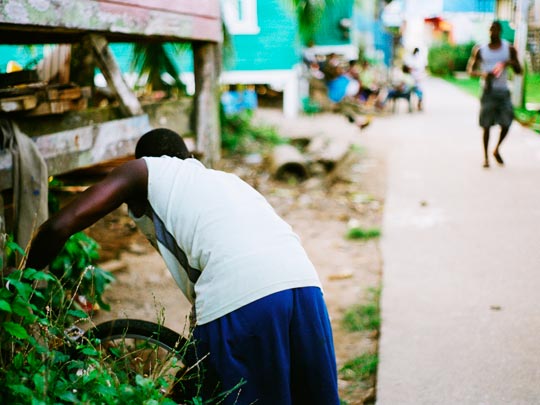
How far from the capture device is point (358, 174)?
10.1 m

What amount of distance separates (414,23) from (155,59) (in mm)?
37355

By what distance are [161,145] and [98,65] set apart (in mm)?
2393

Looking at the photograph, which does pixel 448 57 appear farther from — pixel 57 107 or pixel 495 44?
pixel 57 107

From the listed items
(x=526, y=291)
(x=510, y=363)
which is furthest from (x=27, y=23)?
(x=526, y=291)

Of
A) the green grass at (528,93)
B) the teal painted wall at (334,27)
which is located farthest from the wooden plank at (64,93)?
the teal painted wall at (334,27)

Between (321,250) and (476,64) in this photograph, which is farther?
(476,64)

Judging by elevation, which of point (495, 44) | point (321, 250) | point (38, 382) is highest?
point (495, 44)

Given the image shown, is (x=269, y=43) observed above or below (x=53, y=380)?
above

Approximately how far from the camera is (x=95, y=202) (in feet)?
7.98

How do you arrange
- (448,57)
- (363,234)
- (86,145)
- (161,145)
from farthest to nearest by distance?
(448,57) < (363,234) < (86,145) < (161,145)

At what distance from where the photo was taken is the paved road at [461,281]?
3758 millimetres

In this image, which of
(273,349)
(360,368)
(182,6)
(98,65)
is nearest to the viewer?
(273,349)

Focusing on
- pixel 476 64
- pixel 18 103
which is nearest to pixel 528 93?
pixel 476 64

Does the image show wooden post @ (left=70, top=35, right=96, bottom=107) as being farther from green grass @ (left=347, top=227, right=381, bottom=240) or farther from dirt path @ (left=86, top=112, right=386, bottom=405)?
green grass @ (left=347, top=227, right=381, bottom=240)
